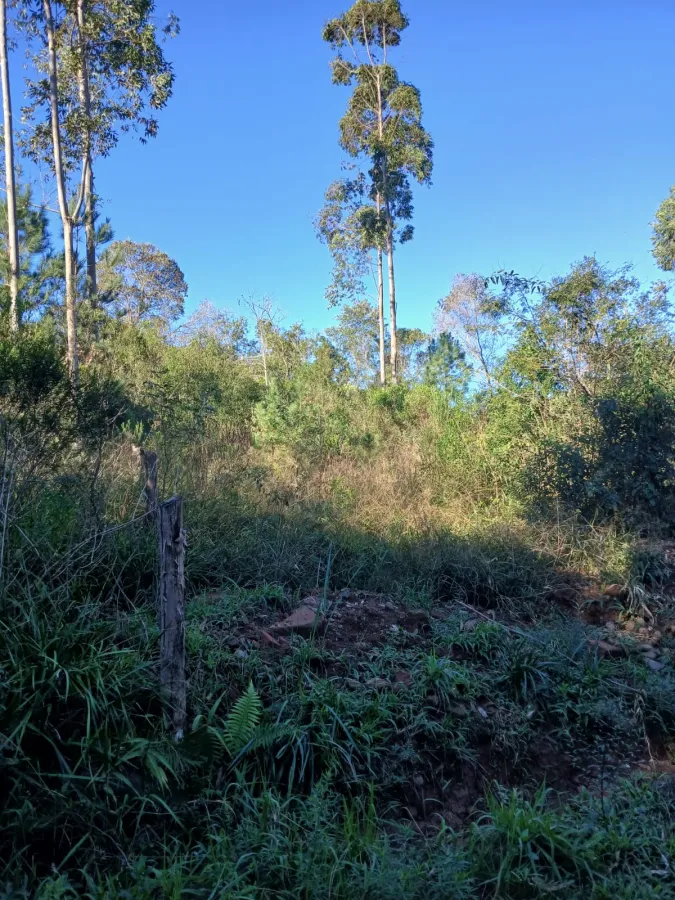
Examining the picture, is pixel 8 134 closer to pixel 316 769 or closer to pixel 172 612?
pixel 172 612

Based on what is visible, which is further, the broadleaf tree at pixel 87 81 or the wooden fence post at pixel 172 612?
the broadleaf tree at pixel 87 81

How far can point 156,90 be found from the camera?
13.9 m

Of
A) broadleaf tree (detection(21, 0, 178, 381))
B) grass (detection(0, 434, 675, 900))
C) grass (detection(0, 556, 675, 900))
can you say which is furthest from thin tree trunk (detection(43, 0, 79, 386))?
grass (detection(0, 556, 675, 900))

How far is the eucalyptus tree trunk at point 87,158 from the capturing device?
526 inches

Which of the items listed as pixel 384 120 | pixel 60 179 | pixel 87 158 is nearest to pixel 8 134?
pixel 60 179

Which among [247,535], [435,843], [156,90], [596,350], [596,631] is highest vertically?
[156,90]

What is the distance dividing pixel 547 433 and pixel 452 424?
2698 millimetres

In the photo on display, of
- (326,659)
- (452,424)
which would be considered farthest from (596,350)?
(326,659)

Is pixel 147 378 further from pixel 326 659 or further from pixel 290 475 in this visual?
pixel 326 659

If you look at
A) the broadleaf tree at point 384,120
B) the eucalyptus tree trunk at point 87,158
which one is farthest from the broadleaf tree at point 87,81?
the broadleaf tree at point 384,120

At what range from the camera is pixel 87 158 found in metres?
14.1

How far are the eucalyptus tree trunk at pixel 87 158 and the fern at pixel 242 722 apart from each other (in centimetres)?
1207

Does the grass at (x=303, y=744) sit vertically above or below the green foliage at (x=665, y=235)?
below

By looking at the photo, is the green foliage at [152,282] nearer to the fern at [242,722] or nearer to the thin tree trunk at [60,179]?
the thin tree trunk at [60,179]
